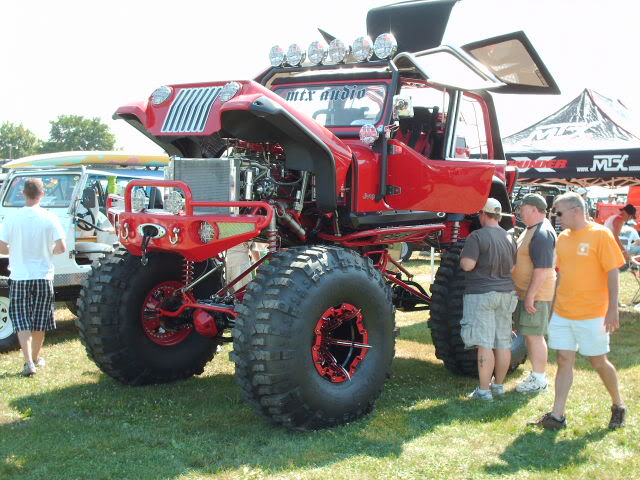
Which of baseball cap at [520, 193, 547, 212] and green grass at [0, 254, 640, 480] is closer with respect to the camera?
green grass at [0, 254, 640, 480]

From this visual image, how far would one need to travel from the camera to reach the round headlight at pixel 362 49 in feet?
19.8

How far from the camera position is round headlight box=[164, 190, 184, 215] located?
5.16 meters

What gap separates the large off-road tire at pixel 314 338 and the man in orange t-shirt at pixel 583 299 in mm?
1214

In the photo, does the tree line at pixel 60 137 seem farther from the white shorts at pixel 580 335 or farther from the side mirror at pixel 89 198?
the white shorts at pixel 580 335

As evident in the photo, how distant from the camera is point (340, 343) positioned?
199 inches

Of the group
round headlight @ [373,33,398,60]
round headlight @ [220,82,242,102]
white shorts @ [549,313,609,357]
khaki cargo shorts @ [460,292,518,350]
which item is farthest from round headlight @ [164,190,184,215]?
white shorts @ [549,313,609,357]

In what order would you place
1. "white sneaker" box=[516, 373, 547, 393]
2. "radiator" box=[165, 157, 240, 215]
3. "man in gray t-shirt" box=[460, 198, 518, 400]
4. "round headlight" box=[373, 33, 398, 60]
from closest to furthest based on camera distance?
"radiator" box=[165, 157, 240, 215]
"man in gray t-shirt" box=[460, 198, 518, 400]
"round headlight" box=[373, 33, 398, 60]
"white sneaker" box=[516, 373, 547, 393]

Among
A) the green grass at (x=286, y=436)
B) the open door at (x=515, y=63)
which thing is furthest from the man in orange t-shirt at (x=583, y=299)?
the open door at (x=515, y=63)

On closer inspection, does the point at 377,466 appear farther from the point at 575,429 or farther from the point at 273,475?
the point at 575,429

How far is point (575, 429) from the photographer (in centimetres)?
495

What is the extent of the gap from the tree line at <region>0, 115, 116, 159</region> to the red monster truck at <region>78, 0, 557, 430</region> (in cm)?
8970

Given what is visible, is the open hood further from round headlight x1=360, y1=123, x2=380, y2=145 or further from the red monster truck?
round headlight x1=360, y1=123, x2=380, y2=145

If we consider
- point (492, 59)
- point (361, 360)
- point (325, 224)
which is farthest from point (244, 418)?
point (492, 59)

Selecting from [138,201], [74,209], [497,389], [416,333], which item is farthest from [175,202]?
[416,333]
